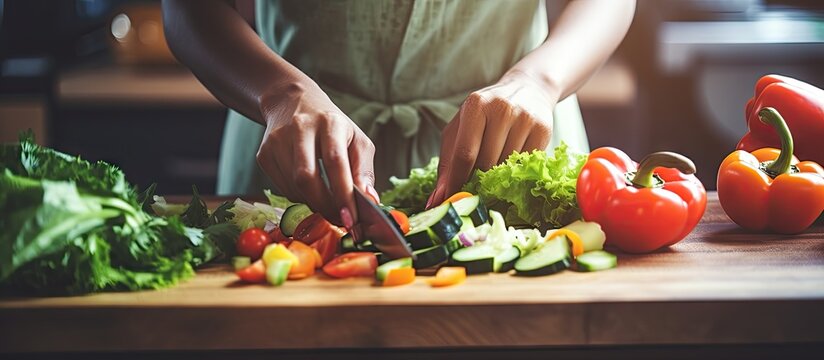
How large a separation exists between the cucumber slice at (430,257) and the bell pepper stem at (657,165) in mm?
386

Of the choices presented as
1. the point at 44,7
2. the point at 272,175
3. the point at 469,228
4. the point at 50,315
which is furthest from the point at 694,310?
the point at 44,7

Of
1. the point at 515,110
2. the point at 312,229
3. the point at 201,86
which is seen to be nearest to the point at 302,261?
the point at 312,229

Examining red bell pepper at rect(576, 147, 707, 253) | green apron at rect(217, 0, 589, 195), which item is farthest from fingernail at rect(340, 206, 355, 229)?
green apron at rect(217, 0, 589, 195)

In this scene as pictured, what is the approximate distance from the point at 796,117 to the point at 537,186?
2.06 ft

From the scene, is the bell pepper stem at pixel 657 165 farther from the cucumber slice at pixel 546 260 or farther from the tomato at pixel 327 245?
the tomato at pixel 327 245

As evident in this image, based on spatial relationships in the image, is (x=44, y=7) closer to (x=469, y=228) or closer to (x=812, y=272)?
(x=469, y=228)

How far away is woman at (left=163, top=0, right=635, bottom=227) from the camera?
5.71 ft

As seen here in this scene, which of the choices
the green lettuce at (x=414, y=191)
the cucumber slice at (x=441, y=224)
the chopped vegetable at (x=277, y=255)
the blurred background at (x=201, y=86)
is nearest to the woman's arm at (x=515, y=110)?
the green lettuce at (x=414, y=191)

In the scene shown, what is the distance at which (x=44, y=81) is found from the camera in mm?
3684

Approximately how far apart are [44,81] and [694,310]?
309cm

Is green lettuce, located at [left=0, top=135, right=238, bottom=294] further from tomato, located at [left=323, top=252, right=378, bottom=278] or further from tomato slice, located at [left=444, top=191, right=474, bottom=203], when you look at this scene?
tomato slice, located at [left=444, top=191, right=474, bottom=203]

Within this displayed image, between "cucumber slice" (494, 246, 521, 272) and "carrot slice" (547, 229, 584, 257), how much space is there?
8cm

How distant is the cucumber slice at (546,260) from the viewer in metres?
1.41

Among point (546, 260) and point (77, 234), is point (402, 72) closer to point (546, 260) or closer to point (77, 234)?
point (546, 260)
